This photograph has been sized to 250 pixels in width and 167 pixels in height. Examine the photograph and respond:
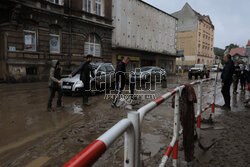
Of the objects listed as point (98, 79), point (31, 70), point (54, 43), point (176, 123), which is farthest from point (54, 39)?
point (176, 123)

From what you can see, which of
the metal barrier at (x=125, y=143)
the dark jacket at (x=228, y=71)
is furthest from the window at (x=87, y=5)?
the metal barrier at (x=125, y=143)

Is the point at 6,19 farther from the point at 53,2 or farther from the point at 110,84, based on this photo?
the point at 110,84

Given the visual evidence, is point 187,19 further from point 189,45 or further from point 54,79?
point 54,79

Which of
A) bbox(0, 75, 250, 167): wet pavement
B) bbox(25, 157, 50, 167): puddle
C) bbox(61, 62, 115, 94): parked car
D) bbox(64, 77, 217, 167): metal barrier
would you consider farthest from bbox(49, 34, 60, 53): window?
bbox(64, 77, 217, 167): metal barrier

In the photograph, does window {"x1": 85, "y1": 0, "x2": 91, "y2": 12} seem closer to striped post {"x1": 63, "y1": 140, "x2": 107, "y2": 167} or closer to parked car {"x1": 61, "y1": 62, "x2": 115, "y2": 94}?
parked car {"x1": 61, "y1": 62, "x2": 115, "y2": 94}

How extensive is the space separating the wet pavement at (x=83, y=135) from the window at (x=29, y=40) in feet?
30.1

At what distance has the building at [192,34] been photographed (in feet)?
176

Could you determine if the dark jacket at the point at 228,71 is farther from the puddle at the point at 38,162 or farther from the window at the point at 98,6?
the window at the point at 98,6

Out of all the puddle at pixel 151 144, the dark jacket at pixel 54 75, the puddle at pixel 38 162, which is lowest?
the puddle at pixel 38 162

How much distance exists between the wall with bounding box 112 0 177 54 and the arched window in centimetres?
228

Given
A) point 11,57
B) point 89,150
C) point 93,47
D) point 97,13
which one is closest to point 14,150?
point 89,150

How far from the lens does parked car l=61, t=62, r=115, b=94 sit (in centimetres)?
923

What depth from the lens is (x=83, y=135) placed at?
14.6ft

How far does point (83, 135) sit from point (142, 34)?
25.3 metres
